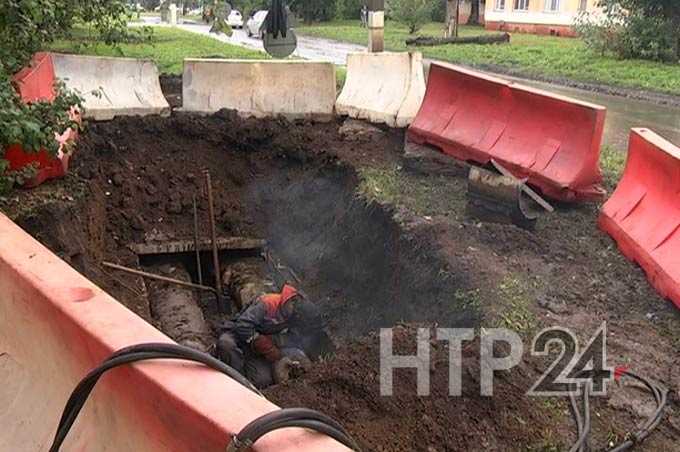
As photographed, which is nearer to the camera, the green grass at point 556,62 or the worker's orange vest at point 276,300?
the worker's orange vest at point 276,300

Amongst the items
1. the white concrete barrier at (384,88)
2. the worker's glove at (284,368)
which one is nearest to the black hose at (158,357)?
the worker's glove at (284,368)

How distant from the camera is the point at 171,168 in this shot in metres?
9.88

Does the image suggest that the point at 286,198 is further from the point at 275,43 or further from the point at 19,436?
the point at 19,436

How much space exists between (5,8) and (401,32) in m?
32.3

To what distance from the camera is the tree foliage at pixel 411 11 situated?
33531 mm

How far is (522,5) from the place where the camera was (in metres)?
37.8

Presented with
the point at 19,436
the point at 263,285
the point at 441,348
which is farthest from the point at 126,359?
the point at 263,285

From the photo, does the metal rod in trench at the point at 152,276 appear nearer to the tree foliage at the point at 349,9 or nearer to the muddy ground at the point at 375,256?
the muddy ground at the point at 375,256

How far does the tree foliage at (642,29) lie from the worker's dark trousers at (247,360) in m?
18.8

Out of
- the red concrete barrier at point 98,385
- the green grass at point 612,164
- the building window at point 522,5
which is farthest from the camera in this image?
the building window at point 522,5

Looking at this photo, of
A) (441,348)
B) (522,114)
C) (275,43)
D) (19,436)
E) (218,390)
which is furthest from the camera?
(275,43)

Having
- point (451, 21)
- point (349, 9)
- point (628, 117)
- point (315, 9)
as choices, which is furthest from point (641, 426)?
point (349, 9)

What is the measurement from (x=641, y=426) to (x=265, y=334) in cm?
349

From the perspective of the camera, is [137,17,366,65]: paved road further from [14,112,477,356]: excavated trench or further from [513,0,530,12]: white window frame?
[14,112,477,356]: excavated trench
